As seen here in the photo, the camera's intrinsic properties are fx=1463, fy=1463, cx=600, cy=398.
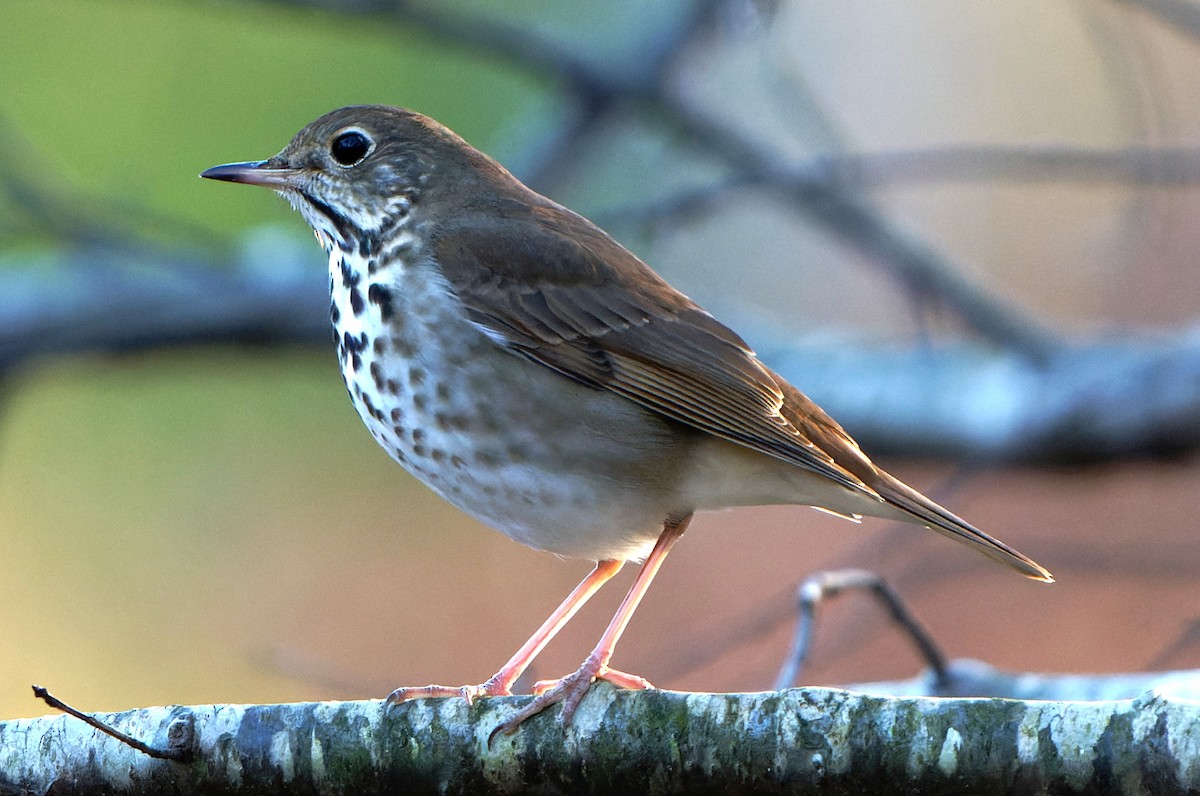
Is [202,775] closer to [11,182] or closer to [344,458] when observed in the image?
[11,182]

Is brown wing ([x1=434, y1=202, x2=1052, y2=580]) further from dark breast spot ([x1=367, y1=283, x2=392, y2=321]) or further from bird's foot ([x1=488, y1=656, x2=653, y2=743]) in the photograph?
bird's foot ([x1=488, y1=656, x2=653, y2=743])

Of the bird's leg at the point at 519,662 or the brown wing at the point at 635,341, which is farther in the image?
the brown wing at the point at 635,341

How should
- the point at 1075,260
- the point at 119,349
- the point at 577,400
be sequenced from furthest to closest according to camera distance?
the point at 1075,260 → the point at 119,349 → the point at 577,400

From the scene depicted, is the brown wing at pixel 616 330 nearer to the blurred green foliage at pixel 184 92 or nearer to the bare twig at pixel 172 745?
the bare twig at pixel 172 745

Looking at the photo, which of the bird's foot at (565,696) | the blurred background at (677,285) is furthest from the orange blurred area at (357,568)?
the bird's foot at (565,696)

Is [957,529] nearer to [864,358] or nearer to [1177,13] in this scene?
[1177,13]

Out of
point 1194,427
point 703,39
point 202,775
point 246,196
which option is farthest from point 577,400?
point 246,196

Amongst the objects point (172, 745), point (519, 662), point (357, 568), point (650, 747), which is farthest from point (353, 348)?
point (357, 568)

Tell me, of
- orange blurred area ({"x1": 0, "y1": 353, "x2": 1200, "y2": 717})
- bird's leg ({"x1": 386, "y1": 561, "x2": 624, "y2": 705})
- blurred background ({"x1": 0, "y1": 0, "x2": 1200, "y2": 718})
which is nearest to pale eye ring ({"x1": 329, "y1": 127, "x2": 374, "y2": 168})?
blurred background ({"x1": 0, "y1": 0, "x2": 1200, "y2": 718})
